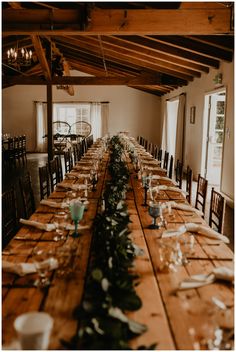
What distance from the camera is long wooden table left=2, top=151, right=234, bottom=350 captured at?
129cm

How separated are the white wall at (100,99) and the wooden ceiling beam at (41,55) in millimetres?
4422

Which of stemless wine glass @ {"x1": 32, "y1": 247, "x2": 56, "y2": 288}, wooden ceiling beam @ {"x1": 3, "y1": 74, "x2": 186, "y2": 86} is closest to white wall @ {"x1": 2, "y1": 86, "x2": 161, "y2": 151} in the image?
wooden ceiling beam @ {"x1": 3, "y1": 74, "x2": 186, "y2": 86}

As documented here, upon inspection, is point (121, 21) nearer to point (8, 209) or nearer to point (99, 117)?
point (8, 209)

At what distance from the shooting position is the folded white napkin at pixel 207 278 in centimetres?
166

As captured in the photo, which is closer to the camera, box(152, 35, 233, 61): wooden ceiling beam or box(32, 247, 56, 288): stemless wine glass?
box(32, 247, 56, 288): stemless wine glass

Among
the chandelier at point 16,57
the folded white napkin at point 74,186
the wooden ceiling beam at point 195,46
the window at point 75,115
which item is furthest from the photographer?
the window at point 75,115

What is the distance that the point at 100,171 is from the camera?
5082mm

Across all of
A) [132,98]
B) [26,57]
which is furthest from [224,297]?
[132,98]

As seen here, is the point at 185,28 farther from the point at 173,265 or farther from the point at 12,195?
the point at 173,265

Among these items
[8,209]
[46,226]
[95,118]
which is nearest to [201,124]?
[8,209]

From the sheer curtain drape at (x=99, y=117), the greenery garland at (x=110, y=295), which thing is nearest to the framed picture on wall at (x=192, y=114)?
the sheer curtain drape at (x=99, y=117)

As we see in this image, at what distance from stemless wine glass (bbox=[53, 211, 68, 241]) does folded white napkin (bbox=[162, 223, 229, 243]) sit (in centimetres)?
62

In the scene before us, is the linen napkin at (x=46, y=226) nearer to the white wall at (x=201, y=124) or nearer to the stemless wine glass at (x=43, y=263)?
the stemless wine glass at (x=43, y=263)

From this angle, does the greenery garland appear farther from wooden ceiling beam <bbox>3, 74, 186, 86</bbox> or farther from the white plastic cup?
wooden ceiling beam <bbox>3, 74, 186, 86</bbox>
